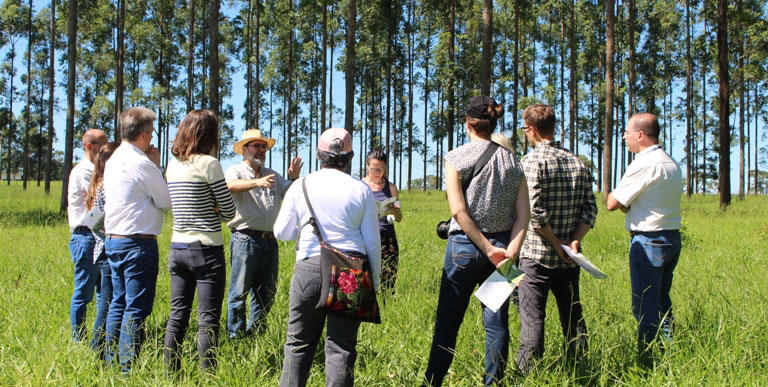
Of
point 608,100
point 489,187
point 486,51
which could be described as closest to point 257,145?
point 489,187

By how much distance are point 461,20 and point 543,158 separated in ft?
103

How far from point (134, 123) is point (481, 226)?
242 centimetres

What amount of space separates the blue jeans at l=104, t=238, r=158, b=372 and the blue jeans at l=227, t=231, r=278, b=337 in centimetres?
82

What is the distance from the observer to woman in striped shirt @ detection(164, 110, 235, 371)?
348 cm

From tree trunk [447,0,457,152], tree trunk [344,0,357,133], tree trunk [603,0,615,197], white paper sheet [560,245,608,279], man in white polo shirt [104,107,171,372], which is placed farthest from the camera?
tree trunk [447,0,457,152]

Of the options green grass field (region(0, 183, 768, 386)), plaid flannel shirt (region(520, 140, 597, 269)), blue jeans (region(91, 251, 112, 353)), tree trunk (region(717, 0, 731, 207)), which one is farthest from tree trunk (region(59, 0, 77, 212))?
tree trunk (region(717, 0, 731, 207))

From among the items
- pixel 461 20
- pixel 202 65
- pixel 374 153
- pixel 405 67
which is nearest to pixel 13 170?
pixel 202 65

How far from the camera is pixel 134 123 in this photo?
139 inches

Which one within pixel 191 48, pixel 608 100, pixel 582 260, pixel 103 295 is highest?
pixel 191 48

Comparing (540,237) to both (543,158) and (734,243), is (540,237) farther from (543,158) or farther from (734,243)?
(734,243)

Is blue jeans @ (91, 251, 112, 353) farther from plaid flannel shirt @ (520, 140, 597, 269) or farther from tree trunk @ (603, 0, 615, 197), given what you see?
tree trunk @ (603, 0, 615, 197)

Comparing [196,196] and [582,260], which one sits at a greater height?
[196,196]

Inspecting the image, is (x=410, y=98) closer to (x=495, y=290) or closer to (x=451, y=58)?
(x=451, y=58)

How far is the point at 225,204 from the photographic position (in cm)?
360
